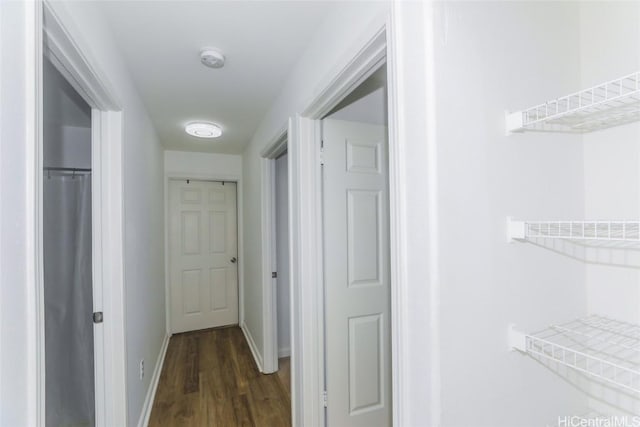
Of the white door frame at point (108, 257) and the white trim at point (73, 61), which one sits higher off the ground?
the white trim at point (73, 61)

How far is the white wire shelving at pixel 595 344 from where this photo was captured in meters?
0.82

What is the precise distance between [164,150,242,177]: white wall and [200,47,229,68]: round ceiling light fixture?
228 cm

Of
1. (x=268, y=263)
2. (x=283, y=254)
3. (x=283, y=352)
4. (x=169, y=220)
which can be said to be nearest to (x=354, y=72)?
(x=268, y=263)

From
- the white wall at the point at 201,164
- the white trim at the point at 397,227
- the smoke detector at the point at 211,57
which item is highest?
the smoke detector at the point at 211,57

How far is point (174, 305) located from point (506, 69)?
4058 mm

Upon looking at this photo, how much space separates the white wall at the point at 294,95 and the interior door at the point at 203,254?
445mm

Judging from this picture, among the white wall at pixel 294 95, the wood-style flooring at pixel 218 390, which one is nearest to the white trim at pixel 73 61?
the white wall at pixel 294 95

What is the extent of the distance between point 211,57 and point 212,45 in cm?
7

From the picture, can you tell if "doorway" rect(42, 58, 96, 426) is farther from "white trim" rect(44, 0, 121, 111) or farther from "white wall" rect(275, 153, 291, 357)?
"white wall" rect(275, 153, 291, 357)

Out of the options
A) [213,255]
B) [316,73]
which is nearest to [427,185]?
[316,73]

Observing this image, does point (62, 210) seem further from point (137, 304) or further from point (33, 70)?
point (137, 304)

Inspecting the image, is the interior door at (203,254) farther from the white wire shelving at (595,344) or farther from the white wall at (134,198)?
the white wire shelving at (595,344)

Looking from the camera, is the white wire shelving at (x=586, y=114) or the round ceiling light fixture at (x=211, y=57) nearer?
the white wire shelving at (x=586, y=114)

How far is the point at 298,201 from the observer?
1756 millimetres
